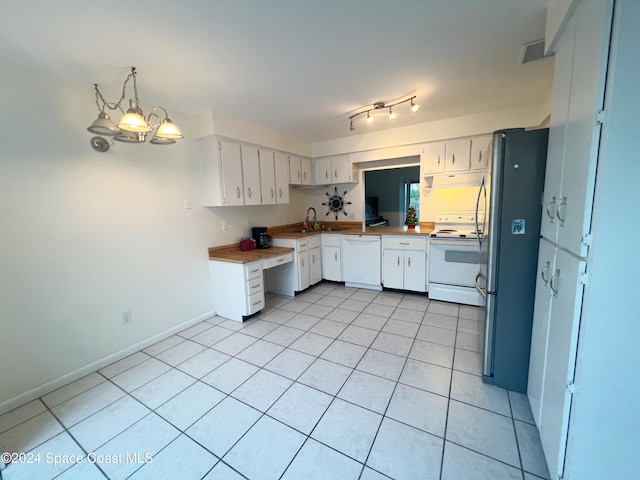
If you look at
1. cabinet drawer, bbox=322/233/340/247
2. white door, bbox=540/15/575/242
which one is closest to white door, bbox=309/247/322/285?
cabinet drawer, bbox=322/233/340/247

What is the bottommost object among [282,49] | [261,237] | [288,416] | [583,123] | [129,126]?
[288,416]

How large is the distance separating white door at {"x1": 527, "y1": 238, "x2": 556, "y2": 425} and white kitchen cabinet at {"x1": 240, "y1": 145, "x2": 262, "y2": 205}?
9.89 feet

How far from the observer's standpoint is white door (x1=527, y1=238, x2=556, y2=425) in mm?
1391

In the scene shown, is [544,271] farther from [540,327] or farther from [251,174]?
[251,174]

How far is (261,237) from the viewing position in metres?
3.74

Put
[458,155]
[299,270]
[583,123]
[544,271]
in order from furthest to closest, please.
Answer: [299,270], [458,155], [544,271], [583,123]

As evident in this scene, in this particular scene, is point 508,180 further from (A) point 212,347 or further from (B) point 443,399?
(A) point 212,347

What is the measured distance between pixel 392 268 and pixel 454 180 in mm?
1530

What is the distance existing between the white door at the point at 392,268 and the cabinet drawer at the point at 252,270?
1848 millimetres

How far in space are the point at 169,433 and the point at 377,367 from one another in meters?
1.55

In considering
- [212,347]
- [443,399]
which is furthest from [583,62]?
[212,347]

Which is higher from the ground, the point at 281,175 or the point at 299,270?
the point at 281,175

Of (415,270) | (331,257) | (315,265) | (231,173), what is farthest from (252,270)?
(415,270)

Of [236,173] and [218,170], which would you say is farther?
[236,173]
